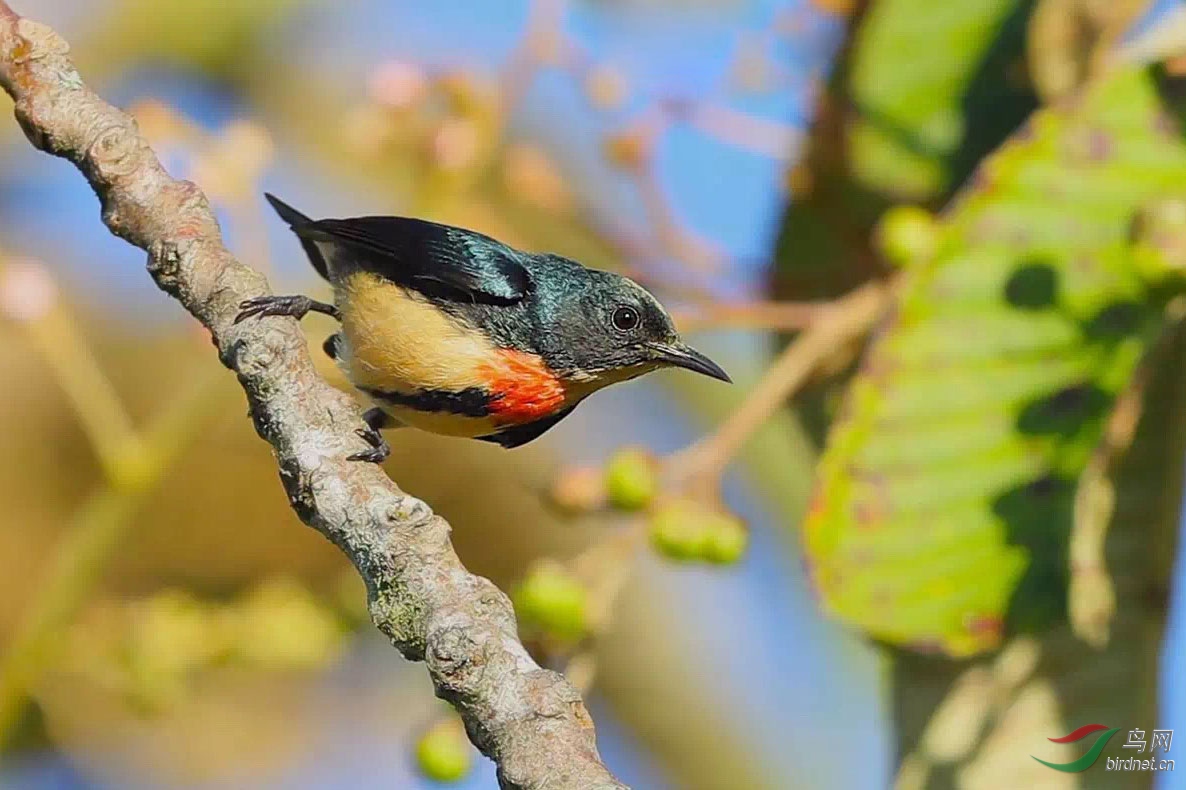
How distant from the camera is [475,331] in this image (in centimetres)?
324

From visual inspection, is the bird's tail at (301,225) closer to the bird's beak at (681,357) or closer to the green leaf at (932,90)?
the bird's beak at (681,357)

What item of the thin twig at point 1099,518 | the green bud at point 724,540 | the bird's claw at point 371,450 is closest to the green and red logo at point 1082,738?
the thin twig at point 1099,518

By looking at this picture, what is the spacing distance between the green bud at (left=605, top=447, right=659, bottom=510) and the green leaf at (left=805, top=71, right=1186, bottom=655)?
35cm

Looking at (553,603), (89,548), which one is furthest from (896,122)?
(89,548)

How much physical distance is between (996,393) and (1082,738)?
763mm

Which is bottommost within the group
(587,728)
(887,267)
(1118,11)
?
(587,728)

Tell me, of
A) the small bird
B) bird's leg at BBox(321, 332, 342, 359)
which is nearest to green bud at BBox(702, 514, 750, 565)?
the small bird

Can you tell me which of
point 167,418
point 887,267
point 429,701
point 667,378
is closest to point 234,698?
point 429,701

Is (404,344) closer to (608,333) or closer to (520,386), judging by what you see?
(520,386)

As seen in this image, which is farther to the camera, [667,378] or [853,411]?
[667,378]

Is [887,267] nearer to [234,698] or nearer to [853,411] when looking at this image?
[853,411]

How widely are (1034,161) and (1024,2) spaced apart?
646 mm

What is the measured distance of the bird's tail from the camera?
11.4 ft

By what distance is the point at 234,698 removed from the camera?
538cm
